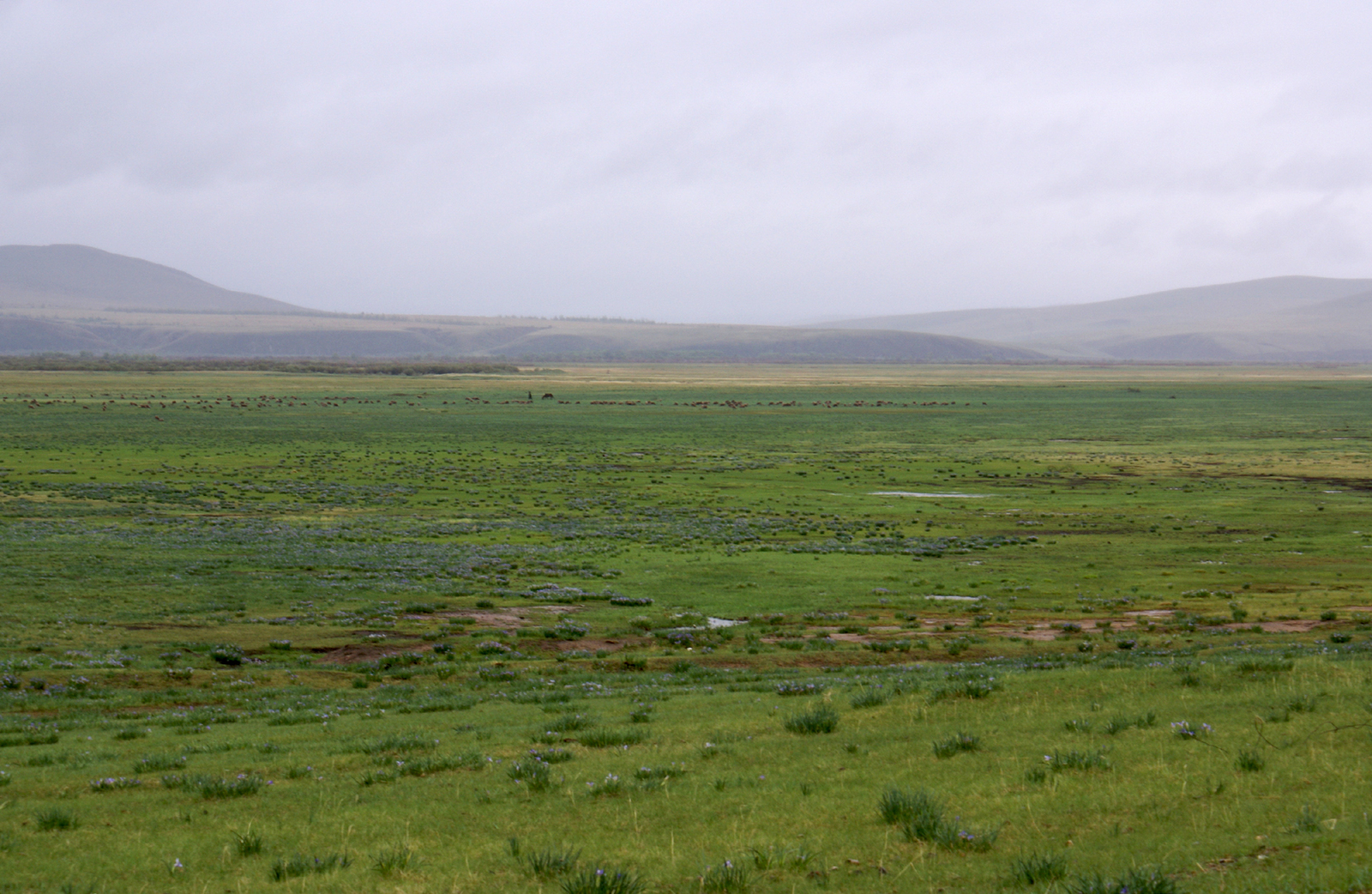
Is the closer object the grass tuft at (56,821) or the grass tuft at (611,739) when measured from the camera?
the grass tuft at (56,821)

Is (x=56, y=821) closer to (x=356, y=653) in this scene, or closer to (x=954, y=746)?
(x=954, y=746)

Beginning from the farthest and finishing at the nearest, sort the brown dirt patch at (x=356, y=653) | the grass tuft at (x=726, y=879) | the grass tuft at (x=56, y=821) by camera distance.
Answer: the brown dirt patch at (x=356, y=653) < the grass tuft at (x=56, y=821) < the grass tuft at (x=726, y=879)

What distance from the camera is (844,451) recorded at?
79.4 metres

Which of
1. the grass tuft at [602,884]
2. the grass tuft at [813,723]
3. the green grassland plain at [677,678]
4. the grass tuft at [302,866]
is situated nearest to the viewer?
the grass tuft at [602,884]

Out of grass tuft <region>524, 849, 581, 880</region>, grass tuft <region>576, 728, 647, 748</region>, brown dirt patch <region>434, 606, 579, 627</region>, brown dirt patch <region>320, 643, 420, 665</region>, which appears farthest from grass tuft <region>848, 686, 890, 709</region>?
brown dirt patch <region>434, 606, 579, 627</region>

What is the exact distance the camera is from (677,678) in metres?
18.7

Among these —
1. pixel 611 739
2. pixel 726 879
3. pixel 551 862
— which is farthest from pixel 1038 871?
pixel 611 739

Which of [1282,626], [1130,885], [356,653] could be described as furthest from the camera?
[1282,626]

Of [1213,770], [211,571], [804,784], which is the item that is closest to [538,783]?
[804,784]

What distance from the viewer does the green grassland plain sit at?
7871 mm

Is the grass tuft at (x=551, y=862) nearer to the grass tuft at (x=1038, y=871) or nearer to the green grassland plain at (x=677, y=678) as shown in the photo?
the green grassland plain at (x=677, y=678)

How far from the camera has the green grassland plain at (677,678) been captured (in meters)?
7.87

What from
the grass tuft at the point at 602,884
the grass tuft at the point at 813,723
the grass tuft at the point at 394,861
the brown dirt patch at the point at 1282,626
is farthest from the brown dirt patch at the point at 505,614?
the grass tuft at the point at 602,884

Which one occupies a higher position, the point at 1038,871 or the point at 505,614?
the point at 1038,871
